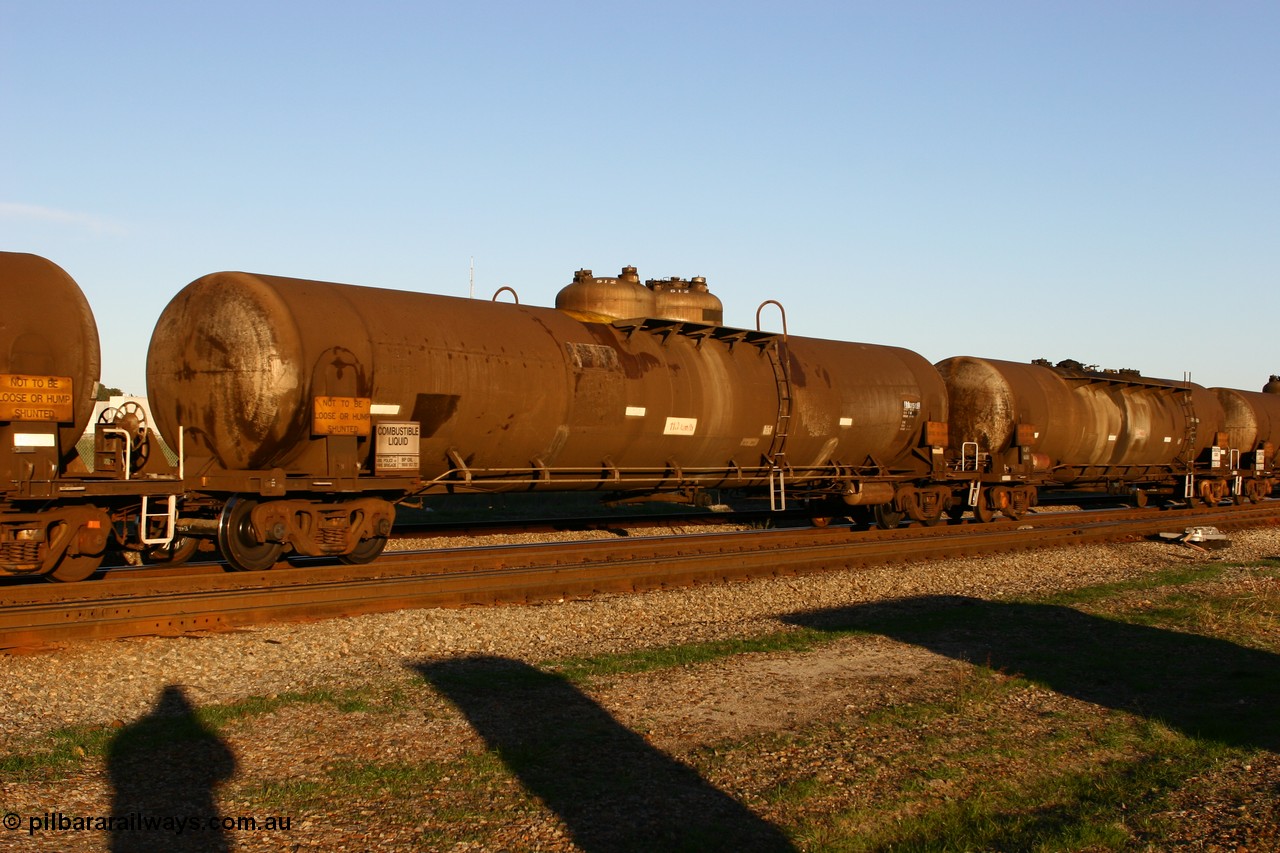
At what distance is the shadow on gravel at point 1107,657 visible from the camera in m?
8.01

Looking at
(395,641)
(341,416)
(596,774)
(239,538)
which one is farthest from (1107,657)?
(239,538)

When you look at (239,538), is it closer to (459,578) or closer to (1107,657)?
(459,578)

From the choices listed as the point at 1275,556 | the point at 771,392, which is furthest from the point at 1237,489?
the point at 771,392

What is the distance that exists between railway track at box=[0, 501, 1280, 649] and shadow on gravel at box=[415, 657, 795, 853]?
10.7ft

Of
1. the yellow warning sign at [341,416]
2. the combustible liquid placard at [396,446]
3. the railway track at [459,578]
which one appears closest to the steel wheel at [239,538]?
the railway track at [459,578]

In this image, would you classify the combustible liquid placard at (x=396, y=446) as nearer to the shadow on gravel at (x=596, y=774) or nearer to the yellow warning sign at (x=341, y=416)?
the yellow warning sign at (x=341, y=416)

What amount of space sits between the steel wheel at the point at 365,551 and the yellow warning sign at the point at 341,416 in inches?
67.3

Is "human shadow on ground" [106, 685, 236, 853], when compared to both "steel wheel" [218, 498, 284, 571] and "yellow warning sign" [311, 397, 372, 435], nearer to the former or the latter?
"steel wheel" [218, 498, 284, 571]

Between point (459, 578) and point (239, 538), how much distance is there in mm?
2743

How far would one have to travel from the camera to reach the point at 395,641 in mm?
10453

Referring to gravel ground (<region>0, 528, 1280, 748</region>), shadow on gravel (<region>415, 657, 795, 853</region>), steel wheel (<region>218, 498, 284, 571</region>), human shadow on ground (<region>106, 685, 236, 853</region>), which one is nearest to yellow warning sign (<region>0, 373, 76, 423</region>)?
steel wheel (<region>218, 498, 284, 571</region>)

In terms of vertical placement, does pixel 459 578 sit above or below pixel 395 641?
above

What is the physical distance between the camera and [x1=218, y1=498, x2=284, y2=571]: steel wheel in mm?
12883

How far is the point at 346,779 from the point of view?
20.4ft
